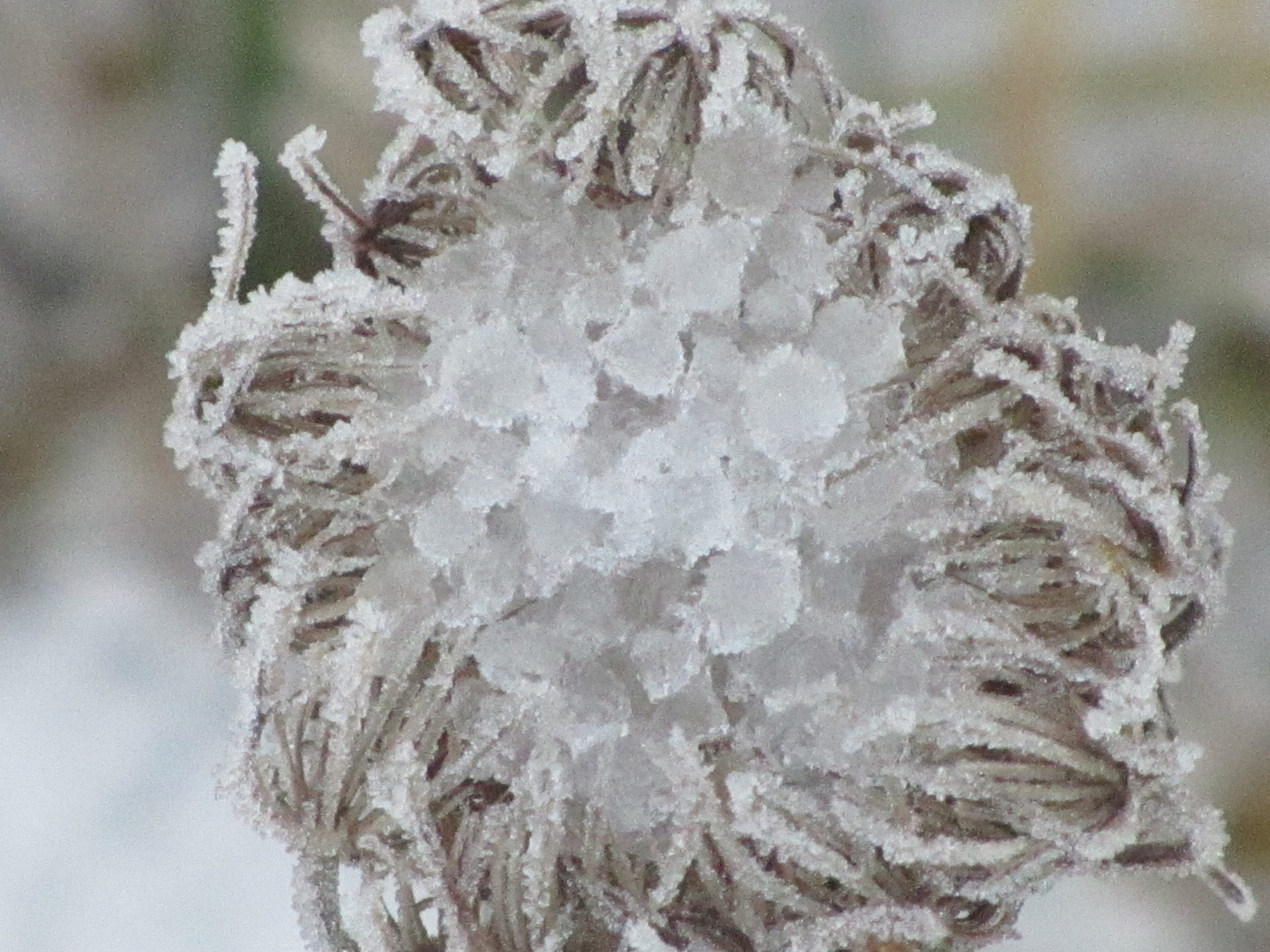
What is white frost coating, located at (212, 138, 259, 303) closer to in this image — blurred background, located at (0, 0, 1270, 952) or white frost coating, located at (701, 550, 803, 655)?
white frost coating, located at (701, 550, 803, 655)

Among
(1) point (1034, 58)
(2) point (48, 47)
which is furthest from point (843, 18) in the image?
(2) point (48, 47)

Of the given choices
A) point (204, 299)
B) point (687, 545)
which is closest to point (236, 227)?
point (687, 545)

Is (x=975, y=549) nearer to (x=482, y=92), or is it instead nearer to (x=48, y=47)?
(x=482, y=92)

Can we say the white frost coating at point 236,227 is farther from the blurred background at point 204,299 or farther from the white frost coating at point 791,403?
the blurred background at point 204,299

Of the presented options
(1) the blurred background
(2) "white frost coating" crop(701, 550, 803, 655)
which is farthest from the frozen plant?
(1) the blurred background

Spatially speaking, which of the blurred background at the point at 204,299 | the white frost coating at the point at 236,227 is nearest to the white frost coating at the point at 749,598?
the white frost coating at the point at 236,227

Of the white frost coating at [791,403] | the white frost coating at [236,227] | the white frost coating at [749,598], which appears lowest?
the white frost coating at [749,598]
